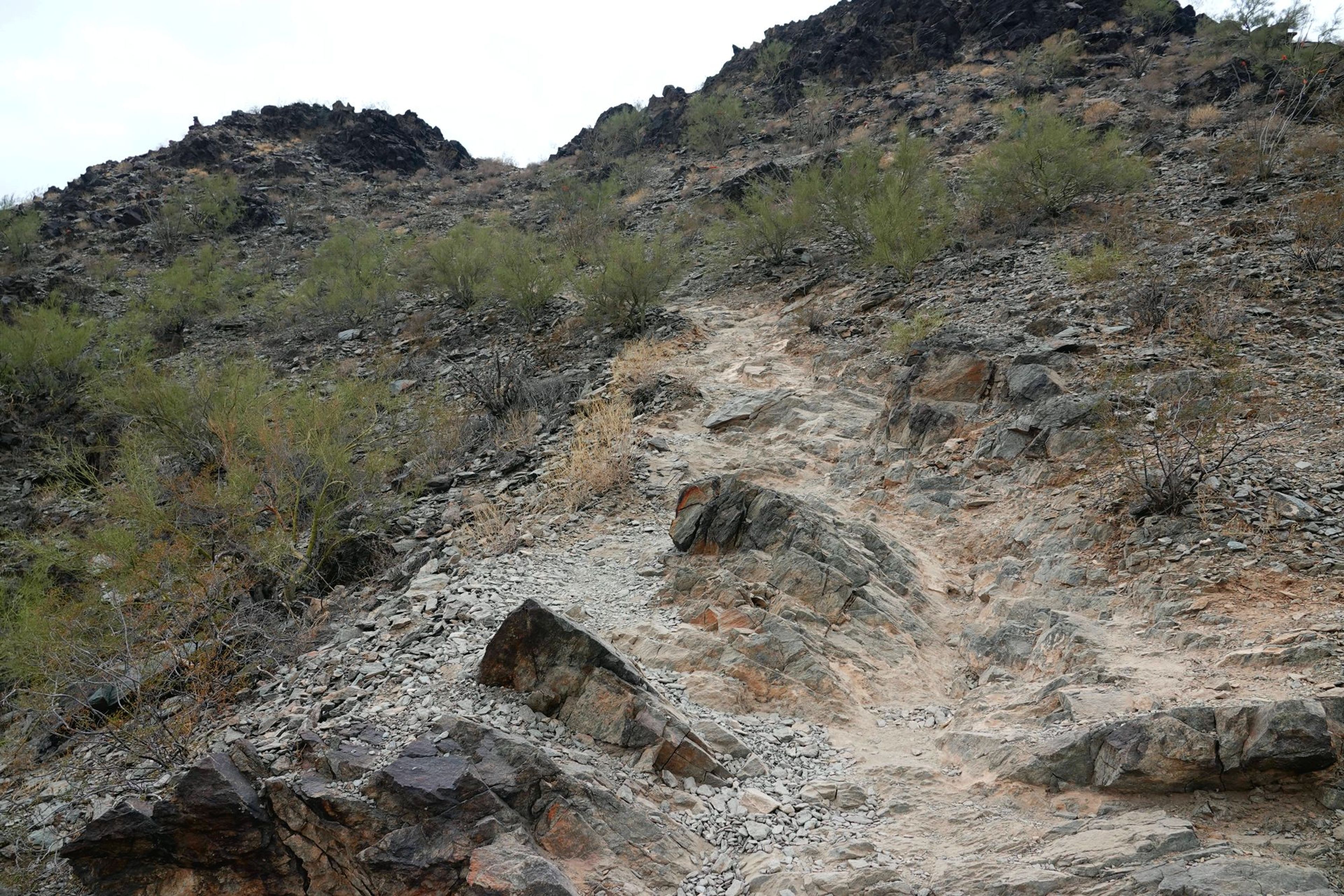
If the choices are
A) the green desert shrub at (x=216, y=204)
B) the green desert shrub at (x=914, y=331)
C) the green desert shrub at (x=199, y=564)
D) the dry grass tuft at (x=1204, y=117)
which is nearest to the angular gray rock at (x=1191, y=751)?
the green desert shrub at (x=199, y=564)

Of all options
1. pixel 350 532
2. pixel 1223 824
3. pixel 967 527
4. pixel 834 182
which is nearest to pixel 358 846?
pixel 1223 824

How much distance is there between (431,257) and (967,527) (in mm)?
14224

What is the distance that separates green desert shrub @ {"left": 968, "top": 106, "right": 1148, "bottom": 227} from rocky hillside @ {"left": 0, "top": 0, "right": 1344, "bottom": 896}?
0.09 meters

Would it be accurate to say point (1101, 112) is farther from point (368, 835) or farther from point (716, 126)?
point (368, 835)

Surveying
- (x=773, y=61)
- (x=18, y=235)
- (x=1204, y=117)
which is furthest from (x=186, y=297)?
(x=773, y=61)

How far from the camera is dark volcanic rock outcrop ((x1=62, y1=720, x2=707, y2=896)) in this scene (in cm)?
284

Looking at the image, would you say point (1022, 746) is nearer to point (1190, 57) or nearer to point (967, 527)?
point (967, 527)

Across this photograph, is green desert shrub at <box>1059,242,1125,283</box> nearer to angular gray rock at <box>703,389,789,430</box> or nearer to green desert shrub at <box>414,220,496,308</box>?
angular gray rock at <box>703,389,789,430</box>

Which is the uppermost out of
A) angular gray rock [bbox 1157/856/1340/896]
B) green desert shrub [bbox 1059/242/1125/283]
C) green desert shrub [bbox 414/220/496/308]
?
green desert shrub [bbox 414/220/496/308]

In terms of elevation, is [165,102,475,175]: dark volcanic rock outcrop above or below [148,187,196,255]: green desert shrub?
above

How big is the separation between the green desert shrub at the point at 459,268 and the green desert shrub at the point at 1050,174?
10225mm

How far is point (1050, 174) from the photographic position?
11703mm

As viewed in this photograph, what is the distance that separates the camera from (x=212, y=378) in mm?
10859

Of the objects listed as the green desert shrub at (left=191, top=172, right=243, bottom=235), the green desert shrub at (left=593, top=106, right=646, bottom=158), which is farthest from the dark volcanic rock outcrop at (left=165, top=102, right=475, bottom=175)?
the green desert shrub at (left=593, top=106, right=646, bottom=158)
